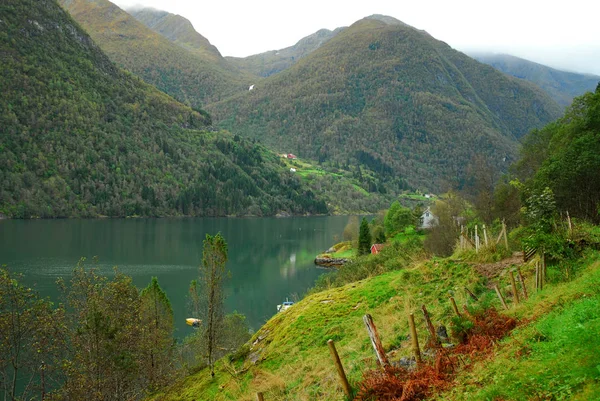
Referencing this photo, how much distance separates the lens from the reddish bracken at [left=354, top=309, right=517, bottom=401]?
7.11 m

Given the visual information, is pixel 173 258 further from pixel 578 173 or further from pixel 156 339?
pixel 578 173

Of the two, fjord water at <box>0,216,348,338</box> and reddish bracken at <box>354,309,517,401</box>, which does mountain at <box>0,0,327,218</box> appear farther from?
reddish bracken at <box>354,309,517,401</box>

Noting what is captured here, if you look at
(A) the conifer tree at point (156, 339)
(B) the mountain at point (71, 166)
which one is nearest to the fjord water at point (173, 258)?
(A) the conifer tree at point (156, 339)

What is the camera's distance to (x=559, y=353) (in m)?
6.15

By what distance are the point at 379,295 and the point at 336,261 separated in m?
62.0

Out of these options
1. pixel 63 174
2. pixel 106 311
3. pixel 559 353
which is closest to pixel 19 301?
pixel 106 311

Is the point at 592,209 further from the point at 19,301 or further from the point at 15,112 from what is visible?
the point at 15,112

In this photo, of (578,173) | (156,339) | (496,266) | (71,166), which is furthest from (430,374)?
(71,166)

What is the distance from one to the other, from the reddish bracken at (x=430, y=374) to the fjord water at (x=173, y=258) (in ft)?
114

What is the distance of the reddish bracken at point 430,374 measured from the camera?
23.3 feet

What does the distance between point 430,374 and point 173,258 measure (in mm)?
76556

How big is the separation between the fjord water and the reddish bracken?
1367 inches

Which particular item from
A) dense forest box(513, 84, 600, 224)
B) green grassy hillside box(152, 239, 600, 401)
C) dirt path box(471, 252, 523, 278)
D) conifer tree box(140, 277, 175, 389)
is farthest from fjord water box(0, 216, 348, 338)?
dirt path box(471, 252, 523, 278)

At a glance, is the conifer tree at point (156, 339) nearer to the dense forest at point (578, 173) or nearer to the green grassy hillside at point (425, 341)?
the green grassy hillside at point (425, 341)
